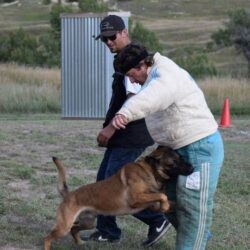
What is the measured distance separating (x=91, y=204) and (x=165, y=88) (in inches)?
59.2

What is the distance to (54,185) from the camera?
1050 cm

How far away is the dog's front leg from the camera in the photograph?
6.61m

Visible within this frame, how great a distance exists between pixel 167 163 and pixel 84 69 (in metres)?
14.8

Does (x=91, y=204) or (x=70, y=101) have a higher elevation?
(x=91, y=204)

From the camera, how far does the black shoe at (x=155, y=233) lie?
7.73 m

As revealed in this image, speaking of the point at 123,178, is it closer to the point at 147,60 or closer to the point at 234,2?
the point at 147,60

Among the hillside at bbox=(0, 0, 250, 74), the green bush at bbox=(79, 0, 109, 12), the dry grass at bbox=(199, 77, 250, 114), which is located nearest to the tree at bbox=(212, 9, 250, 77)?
the hillside at bbox=(0, 0, 250, 74)

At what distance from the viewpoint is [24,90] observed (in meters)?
25.7

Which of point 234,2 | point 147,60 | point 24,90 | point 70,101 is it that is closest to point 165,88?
point 147,60

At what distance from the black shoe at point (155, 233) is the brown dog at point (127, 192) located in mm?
640

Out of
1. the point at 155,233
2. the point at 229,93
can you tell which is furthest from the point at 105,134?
the point at 229,93

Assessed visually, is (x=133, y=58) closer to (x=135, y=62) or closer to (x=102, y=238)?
(x=135, y=62)

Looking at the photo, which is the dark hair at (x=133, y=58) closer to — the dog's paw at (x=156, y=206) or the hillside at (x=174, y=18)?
the dog's paw at (x=156, y=206)

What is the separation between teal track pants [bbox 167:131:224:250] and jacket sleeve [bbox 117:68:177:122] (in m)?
0.55
